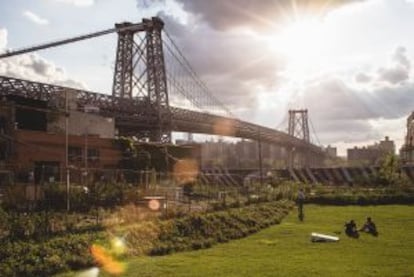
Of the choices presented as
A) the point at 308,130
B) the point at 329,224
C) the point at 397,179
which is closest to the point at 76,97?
the point at 397,179

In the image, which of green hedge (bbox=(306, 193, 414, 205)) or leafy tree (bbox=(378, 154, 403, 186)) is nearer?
green hedge (bbox=(306, 193, 414, 205))

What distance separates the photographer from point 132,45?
78.4m

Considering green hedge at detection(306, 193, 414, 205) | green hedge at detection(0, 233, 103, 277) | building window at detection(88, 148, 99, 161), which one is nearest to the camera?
green hedge at detection(0, 233, 103, 277)

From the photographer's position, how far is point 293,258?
20312 millimetres

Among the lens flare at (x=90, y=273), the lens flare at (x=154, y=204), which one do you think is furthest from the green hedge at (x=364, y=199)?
the lens flare at (x=90, y=273)

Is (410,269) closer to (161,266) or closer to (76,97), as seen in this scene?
(161,266)

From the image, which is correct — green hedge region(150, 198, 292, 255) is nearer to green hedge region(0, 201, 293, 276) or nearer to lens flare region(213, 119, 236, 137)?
green hedge region(0, 201, 293, 276)

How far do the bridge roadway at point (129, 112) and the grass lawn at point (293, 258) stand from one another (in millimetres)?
32630

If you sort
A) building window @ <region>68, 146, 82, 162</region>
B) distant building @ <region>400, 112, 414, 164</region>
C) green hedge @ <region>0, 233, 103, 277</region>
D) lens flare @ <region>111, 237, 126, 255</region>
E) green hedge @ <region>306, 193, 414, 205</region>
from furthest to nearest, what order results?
distant building @ <region>400, 112, 414, 164</region> → building window @ <region>68, 146, 82, 162</region> → green hedge @ <region>306, 193, 414, 205</region> → lens flare @ <region>111, 237, 126, 255</region> → green hedge @ <region>0, 233, 103, 277</region>

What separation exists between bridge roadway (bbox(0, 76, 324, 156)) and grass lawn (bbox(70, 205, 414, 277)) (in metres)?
32.6

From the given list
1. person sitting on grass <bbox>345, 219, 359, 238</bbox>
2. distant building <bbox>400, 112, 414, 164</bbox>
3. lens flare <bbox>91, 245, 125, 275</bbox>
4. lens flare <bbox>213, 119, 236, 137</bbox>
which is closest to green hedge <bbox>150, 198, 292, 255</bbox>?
lens flare <bbox>91, 245, 125, 275</bbox>

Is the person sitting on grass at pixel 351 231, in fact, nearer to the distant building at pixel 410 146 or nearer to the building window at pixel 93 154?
the building window at pixel 93 154

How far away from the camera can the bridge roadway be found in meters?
63.1

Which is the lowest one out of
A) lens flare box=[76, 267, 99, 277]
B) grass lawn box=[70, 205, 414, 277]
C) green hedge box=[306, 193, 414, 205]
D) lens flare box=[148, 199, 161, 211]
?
lens flare box=[76, 267, 99, 277]
